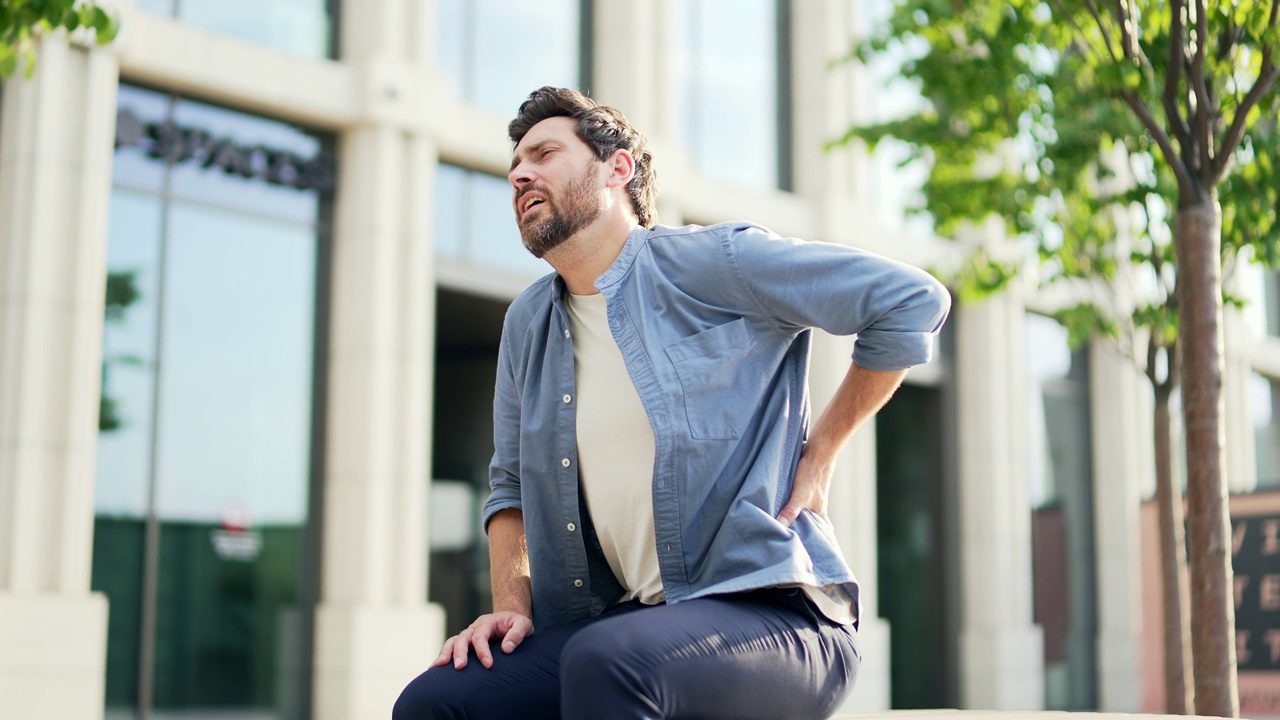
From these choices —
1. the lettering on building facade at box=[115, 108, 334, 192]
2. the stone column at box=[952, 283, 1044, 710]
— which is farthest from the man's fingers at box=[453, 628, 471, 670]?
the stone column at box=[952, 283, 1044, 710]

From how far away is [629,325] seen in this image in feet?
9.77

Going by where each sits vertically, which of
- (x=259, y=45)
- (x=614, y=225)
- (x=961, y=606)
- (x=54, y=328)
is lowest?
(x=961, y=606)

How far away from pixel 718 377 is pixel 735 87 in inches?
546

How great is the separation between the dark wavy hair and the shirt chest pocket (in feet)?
1.40

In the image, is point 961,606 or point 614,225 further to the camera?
point 961,606

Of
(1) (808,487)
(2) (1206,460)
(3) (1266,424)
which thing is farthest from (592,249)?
(3) (1266,424)

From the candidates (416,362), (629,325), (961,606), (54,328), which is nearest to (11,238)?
(54,328)

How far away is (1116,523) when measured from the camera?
65.5 feet

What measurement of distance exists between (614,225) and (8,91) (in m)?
→ 8.86

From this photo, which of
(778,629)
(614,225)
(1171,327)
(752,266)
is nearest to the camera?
(778,629)

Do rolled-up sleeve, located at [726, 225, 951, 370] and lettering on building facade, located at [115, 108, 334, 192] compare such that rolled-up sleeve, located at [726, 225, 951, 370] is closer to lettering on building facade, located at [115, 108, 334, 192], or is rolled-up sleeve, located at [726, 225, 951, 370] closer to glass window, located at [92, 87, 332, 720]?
glass window, located at [92, 87, 332, 720]

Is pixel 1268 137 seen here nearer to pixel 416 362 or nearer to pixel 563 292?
pixel 416 362

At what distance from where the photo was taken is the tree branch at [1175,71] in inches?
219

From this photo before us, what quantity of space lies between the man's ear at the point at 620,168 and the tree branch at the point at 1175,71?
3.21 meters
